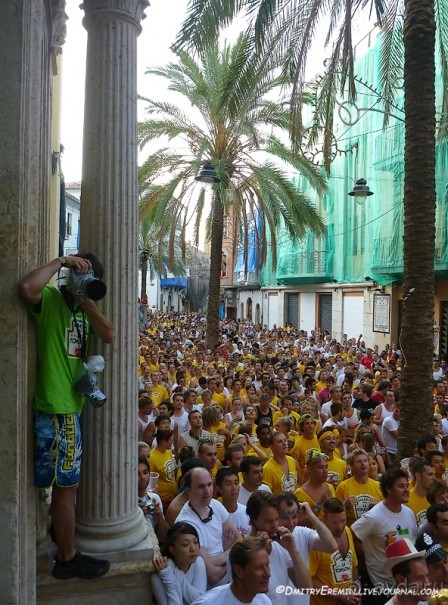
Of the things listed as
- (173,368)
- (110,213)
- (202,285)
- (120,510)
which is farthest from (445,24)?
(202,285)

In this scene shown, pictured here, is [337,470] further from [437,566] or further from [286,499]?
[437,566]

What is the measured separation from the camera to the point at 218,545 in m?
3.70

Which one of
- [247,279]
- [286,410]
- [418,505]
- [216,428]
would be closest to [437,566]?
[418,505]

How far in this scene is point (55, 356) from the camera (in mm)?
2824

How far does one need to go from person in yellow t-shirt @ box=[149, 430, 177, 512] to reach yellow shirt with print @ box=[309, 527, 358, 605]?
2052 millimetres

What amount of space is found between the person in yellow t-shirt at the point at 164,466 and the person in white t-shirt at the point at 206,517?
5.42ft

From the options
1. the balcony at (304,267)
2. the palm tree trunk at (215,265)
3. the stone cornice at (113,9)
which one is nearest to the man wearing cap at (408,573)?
the stone cornice at (113,9)

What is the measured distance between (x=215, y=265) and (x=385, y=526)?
38.0 ft

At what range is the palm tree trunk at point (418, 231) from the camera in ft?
21.5

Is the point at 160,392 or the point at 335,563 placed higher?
the point at 160,392

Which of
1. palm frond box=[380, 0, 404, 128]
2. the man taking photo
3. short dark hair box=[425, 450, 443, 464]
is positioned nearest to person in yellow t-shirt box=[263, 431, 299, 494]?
short dark hair box=[425, 450, 443, 464]

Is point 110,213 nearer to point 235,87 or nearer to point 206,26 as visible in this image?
point 206,26

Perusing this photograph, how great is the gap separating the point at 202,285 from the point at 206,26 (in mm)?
58285

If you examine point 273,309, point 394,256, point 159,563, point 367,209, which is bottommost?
point 159,563
